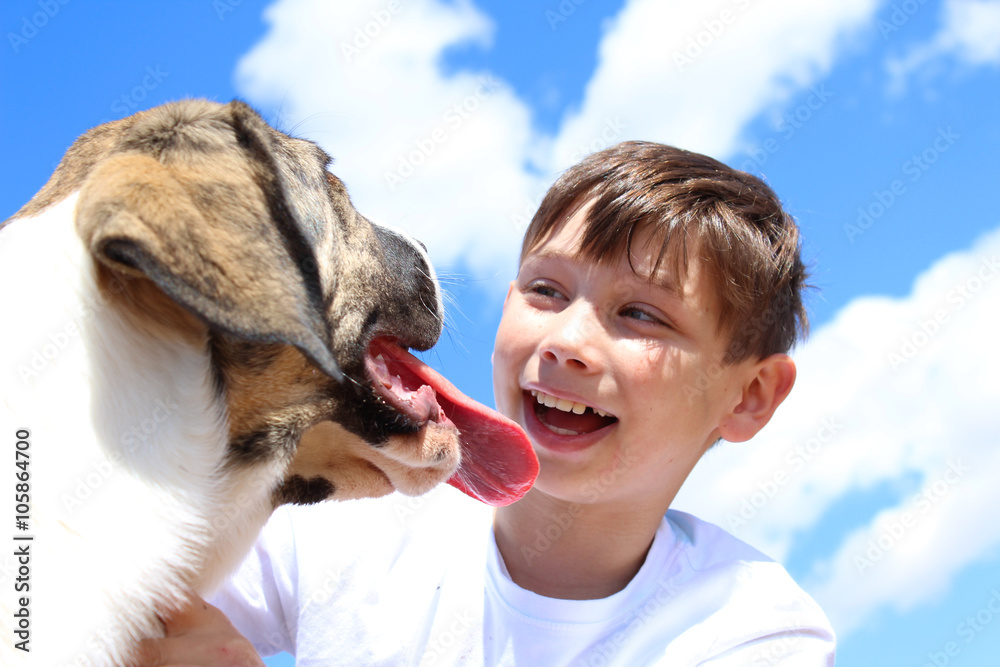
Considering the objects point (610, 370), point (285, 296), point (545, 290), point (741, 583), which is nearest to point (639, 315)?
point (610, 370)

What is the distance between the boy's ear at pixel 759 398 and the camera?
3.70 m

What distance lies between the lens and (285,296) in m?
1.93

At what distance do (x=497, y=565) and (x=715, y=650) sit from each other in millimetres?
971

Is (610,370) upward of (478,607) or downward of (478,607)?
upward

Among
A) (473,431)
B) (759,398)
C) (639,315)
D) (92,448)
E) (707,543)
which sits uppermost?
(759,398)

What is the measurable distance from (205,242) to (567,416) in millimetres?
1921

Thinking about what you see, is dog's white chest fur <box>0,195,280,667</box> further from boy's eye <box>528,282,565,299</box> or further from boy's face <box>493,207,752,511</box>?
boy's eye <box>528,282,565,299</box>

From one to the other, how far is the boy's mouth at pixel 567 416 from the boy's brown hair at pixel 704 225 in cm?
61

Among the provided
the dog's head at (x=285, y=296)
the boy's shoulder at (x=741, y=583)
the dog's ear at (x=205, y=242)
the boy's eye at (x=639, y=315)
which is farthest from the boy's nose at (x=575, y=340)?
the dog's ear at (x=205, y=242)

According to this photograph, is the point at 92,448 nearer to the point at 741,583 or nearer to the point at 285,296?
the point at 285,296

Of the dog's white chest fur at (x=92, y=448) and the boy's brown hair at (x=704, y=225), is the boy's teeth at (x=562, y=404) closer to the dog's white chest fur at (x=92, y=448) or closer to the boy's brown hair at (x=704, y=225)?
the boy's brown hair at (x=704, y=225)

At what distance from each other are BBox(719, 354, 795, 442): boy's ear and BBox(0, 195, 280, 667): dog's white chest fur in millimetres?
2445

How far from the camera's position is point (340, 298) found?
8.23 feet

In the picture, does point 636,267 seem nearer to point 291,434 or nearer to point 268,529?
point 291,434
